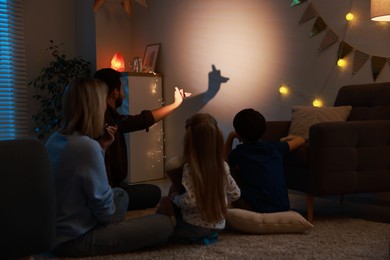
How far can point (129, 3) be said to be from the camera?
5016 millimetres

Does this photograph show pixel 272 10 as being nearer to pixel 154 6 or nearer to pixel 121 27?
pixel 154 6

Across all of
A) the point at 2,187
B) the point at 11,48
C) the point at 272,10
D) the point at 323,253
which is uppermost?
the point at 272,10

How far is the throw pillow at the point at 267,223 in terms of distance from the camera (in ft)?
7.70

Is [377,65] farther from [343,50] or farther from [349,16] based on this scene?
[349,16]

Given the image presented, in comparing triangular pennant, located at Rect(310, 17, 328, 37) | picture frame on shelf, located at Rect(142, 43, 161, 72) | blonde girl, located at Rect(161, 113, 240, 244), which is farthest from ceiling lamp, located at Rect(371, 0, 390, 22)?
picture frame on shelf, located at Rect(142, 43, 161, 72)

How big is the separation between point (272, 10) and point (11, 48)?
2.45 m

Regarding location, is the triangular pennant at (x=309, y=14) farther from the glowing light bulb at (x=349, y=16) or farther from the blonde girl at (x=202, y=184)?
the blonde girl at (x=202, y=184)

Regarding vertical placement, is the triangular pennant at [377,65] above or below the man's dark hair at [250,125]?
above

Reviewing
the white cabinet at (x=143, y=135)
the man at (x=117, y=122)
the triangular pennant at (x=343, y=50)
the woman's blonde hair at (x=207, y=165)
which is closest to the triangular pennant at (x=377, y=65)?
the triangular pennant at (x=343, y=50)

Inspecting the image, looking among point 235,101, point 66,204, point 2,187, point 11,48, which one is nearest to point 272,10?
point 235,101

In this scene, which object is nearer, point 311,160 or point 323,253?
point 323,253

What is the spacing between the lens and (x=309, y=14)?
12.4 ft

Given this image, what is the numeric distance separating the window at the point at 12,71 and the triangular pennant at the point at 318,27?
2.72 m

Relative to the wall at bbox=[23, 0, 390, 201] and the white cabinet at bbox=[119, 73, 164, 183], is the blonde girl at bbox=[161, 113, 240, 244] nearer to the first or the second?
the wall at bbox=[23, 0, 390, 201]
